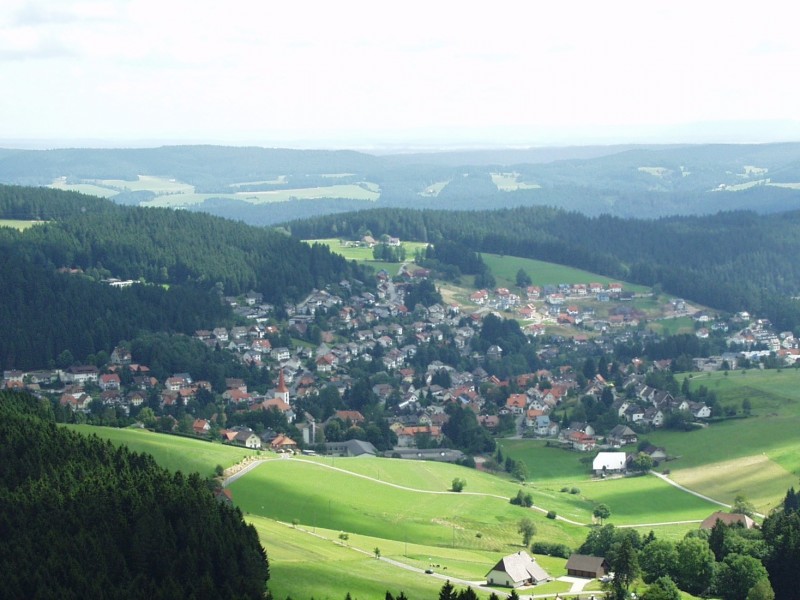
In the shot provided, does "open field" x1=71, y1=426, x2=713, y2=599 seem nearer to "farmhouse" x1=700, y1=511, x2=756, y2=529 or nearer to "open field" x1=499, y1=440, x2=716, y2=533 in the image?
"open field" x1=499, y1=440, x2=716, y2=533

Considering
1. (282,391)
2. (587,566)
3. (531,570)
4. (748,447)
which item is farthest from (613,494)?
(282,391)

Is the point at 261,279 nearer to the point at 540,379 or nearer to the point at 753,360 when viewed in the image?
the point at 540,379

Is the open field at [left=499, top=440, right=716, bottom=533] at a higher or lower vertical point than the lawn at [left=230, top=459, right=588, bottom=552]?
lower

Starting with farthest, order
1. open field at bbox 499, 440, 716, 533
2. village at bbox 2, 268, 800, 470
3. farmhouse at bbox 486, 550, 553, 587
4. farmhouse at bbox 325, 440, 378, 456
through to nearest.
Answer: village at bbox 2, 268, 800, 470 → farmhouse at bbox 325, 440, 378, 456 → open field at bbox 499, 440, 716, 533 → farmhouse at bbox 486, 550, 553, 587

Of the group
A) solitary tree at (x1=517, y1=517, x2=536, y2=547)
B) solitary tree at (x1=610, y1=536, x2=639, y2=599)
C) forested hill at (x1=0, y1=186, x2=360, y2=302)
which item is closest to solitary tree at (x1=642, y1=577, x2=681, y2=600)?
solitary tree at (x1=610, y1=536, x2=639, y2=599)

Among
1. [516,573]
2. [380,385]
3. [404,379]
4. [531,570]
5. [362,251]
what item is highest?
[362,251]

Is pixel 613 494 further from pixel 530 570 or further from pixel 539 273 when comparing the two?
pixel 539 273
